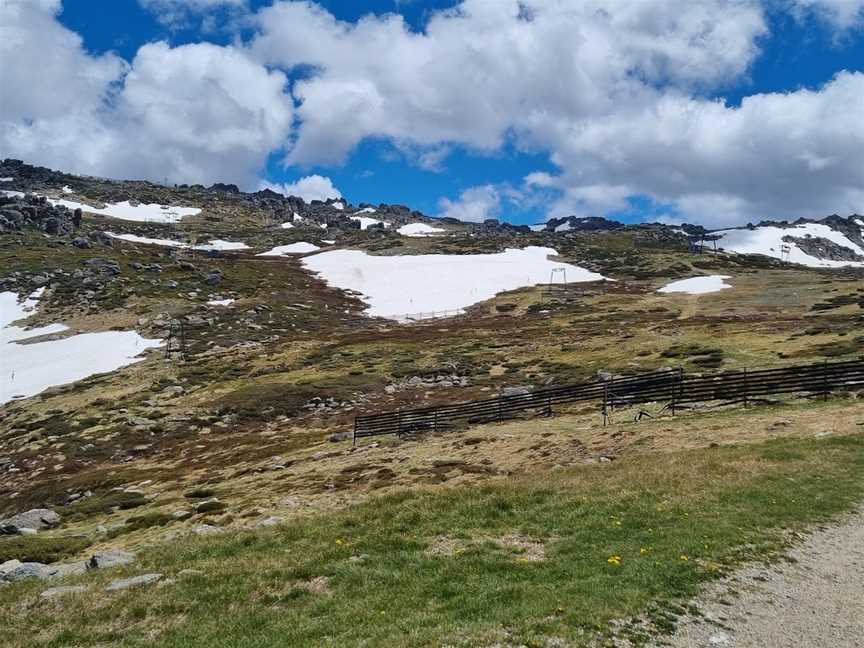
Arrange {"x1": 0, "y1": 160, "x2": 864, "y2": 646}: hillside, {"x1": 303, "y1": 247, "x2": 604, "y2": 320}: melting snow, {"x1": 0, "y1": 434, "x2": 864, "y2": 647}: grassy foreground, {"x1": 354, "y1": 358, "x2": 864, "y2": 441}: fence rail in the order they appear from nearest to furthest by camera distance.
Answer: {"x1": 0, "y1": 434, "x2": 864, "y2": 647}: grassy foreground
{"x1": 0, "y1": 160, "x2": 864, "y2": 646}: hillside
{"x1": 354, "y1": 358, "x2": 864, "y2": 441}: fence rail
{"x1": 303, "y1": 247, "x2": 604, "y2": 320}: melting snow

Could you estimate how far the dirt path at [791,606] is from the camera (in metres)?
9.88

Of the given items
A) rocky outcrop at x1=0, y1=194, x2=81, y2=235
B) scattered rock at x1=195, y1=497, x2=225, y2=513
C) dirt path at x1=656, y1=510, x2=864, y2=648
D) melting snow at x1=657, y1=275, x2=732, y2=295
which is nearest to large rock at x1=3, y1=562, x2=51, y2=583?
scattered rock at x1=195, y1=497, x2=225, y2=513

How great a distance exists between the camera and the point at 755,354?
50562 millimetres

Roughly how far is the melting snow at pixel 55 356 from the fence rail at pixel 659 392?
45306mm

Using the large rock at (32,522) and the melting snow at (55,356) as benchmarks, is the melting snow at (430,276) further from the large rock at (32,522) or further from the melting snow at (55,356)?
the large rock at (32,522)

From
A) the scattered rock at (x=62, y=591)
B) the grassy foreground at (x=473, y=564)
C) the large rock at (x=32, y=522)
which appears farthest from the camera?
the large rock at (x=32, y=522)

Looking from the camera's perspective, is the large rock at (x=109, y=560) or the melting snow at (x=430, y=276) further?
the melting snow at (x=430, y=276)

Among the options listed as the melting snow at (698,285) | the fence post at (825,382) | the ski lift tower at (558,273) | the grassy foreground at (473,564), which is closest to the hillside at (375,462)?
the grassy foreground at (473,564)

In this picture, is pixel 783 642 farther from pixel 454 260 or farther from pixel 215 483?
pixel 454 260

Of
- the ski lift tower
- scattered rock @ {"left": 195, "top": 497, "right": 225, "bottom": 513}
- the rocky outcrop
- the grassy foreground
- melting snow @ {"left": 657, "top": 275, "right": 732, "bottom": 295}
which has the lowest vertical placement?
scattered rock @ {"left": 195, "top": 497, "right": 225, "bottom": 513}

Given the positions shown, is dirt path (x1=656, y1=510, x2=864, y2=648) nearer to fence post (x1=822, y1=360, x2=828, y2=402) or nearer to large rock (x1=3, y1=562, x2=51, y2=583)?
large rock (x1=3, y1=562, x2=51, y2=583)

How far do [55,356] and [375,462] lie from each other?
64.1m

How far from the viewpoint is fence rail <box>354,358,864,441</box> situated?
3378cm

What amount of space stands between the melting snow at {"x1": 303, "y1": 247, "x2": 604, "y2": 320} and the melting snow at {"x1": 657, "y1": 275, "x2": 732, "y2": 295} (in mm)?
24470
